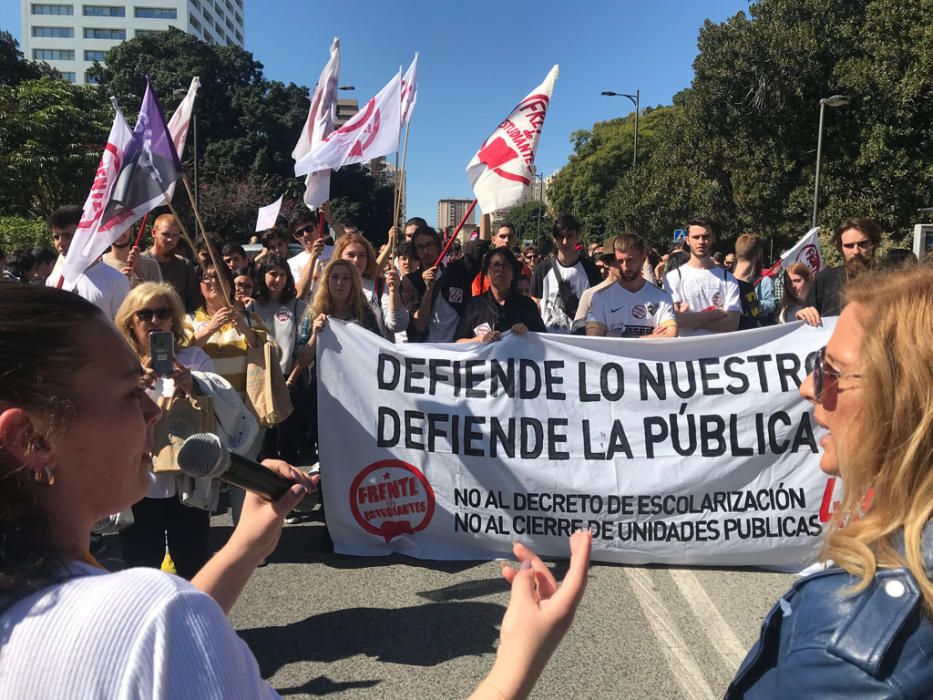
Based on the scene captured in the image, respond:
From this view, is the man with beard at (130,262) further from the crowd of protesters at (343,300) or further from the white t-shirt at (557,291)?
the white t-shirt at (557,291)

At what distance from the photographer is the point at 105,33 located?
9962cm

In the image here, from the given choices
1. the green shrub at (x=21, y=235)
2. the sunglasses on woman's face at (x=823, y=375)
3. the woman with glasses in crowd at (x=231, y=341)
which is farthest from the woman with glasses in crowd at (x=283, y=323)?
the green shrub at (x=21, y=235)

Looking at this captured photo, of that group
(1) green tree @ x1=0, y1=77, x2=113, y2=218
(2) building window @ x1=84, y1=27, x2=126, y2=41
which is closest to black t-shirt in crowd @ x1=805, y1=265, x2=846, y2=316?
(1) green tree @ x1=0, y1=77, x2=113, y2=218

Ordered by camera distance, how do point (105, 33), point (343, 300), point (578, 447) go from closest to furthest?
point (578, 447) < point (343, 300) < point (105, 33)

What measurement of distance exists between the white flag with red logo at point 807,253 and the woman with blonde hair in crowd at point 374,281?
15.4 ft

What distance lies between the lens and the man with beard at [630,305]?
228 inches

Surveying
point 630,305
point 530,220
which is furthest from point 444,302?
point 530,220

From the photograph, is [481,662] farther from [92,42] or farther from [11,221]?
[92,42]

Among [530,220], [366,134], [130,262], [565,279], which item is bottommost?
[565,279]

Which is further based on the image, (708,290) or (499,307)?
(708,290)

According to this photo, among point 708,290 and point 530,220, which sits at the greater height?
point 530,220

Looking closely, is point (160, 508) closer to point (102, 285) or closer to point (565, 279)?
point (102, 285)

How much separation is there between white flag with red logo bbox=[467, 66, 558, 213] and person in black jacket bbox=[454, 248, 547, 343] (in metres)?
0.93

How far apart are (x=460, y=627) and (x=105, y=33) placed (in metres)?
116
